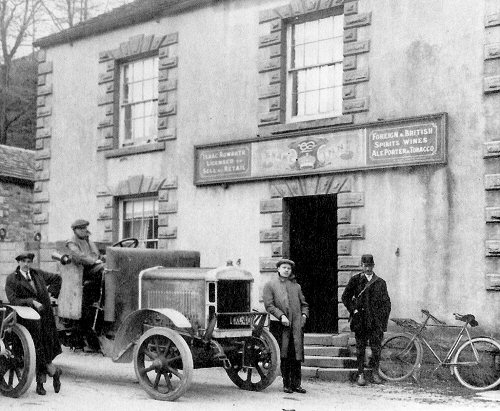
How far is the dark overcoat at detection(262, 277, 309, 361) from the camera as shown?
10125 millimetres

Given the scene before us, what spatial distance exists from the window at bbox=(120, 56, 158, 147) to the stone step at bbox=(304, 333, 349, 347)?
555 centimetres

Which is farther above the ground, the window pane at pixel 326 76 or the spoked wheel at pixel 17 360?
the window pane at pixel 326 76

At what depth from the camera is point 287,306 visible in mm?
10289

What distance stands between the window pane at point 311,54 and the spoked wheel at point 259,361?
554 centimetres

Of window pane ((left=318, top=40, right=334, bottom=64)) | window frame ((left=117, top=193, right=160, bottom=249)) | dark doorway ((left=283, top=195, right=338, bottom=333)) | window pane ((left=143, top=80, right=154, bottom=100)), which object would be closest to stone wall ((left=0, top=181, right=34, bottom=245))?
window frame ((left=117, top=193, right=160, bottom=249))

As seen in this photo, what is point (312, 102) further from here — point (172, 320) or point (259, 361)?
point (172, 320)

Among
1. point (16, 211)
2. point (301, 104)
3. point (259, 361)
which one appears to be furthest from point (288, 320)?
point (16, 211)

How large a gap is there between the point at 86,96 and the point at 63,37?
5.00 ft

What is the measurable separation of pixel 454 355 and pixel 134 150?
772 centimetres

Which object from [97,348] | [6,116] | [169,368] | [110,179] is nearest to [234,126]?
[110,179]

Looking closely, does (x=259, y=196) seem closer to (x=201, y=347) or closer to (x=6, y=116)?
(x=201, y=347)

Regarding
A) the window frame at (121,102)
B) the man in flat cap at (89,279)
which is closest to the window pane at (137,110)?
the window frame at (121,102)

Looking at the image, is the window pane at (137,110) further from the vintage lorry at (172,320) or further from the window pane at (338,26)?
the vintage lorry at (172,320)

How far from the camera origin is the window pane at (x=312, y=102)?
44.9 feet
